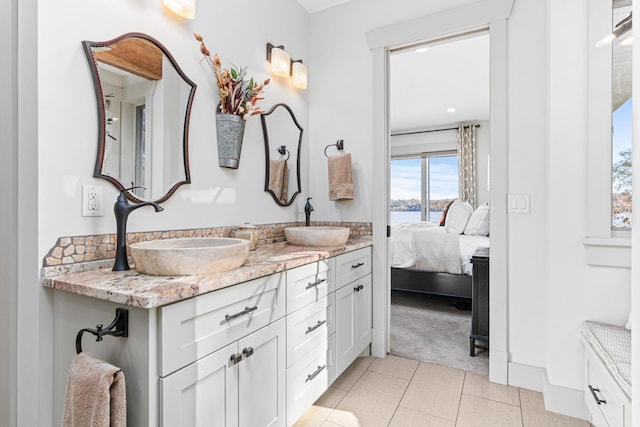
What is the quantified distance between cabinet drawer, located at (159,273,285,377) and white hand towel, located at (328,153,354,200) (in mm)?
1202

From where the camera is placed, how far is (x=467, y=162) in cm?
618

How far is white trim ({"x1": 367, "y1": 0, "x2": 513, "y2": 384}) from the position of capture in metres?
2.09

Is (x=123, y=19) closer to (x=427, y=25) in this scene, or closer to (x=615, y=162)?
(x=427, y=25)

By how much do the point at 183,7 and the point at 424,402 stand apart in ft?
8.11

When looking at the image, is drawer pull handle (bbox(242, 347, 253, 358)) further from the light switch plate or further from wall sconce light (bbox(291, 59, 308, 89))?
wall sconce light (bbox(291, 59, 308, 89))

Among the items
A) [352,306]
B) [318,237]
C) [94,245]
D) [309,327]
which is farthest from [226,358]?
[352,306]

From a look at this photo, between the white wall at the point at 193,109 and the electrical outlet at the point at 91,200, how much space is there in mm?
22

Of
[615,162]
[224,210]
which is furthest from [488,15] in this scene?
[224,210]

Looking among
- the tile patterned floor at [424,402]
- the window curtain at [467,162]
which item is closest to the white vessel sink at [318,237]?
the tile patterned floor at [424,402]

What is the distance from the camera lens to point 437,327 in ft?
9.96

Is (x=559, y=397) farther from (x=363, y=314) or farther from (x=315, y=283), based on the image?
(x=315, y=283)

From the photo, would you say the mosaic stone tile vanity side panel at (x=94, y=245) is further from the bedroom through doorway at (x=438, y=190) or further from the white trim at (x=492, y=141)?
the bedroom through doorway at (x=438, y=190)

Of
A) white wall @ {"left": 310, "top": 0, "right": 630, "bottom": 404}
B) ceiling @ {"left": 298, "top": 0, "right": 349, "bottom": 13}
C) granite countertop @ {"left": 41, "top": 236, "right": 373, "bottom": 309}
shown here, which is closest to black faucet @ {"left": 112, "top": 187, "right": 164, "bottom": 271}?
granite countertop @ {"left": 41, "top": 236, "right": 373, "bottom": 309}

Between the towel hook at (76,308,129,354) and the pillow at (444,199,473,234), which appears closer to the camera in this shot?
the towel hook at (76,308,129,354)
